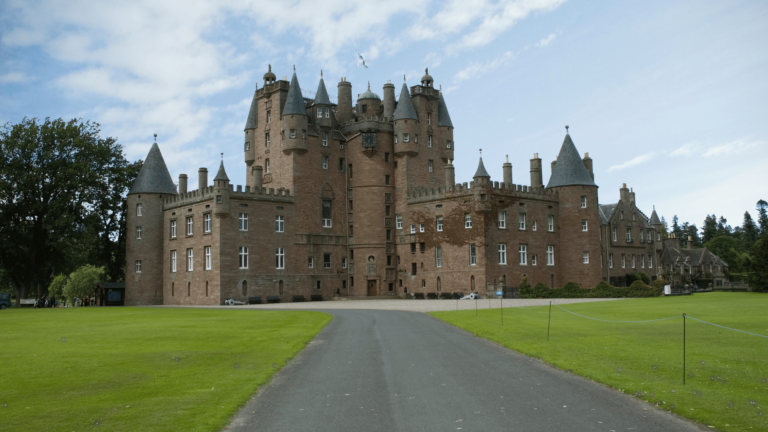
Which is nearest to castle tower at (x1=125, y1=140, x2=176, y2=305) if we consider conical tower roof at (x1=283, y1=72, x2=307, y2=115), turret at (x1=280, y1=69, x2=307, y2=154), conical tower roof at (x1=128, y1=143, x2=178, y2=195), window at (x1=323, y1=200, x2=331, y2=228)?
conical tower roof at (x1=128, y1=143, x2=178, y2=195)

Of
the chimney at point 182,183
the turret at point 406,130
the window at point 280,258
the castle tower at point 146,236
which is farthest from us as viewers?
the chimney at point 182,183

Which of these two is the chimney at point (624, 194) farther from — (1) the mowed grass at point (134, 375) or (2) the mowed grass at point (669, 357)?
(1) the mowed grass at point (134, 375)

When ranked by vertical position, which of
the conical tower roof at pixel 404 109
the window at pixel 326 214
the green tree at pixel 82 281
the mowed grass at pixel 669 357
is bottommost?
the mowed grass at pixel 669 357

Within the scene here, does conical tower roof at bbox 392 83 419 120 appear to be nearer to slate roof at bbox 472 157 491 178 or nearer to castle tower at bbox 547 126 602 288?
slate roof at bbox 472 157 491 178

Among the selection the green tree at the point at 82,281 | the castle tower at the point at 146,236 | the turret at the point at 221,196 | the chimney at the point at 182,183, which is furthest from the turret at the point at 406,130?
the green tree at the point at 82,281

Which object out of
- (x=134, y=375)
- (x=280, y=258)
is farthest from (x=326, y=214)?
(x=134, y=375)

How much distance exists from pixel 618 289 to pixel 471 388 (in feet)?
166

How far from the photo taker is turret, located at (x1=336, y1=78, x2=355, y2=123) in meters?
79.1

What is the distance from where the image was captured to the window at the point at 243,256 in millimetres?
66188

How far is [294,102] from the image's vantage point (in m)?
71.6

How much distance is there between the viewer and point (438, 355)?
1973 cm

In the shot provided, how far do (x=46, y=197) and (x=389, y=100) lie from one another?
131 feet

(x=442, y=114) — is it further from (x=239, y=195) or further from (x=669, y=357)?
(x=669, y=357)

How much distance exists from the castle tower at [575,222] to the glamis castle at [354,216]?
15cm
